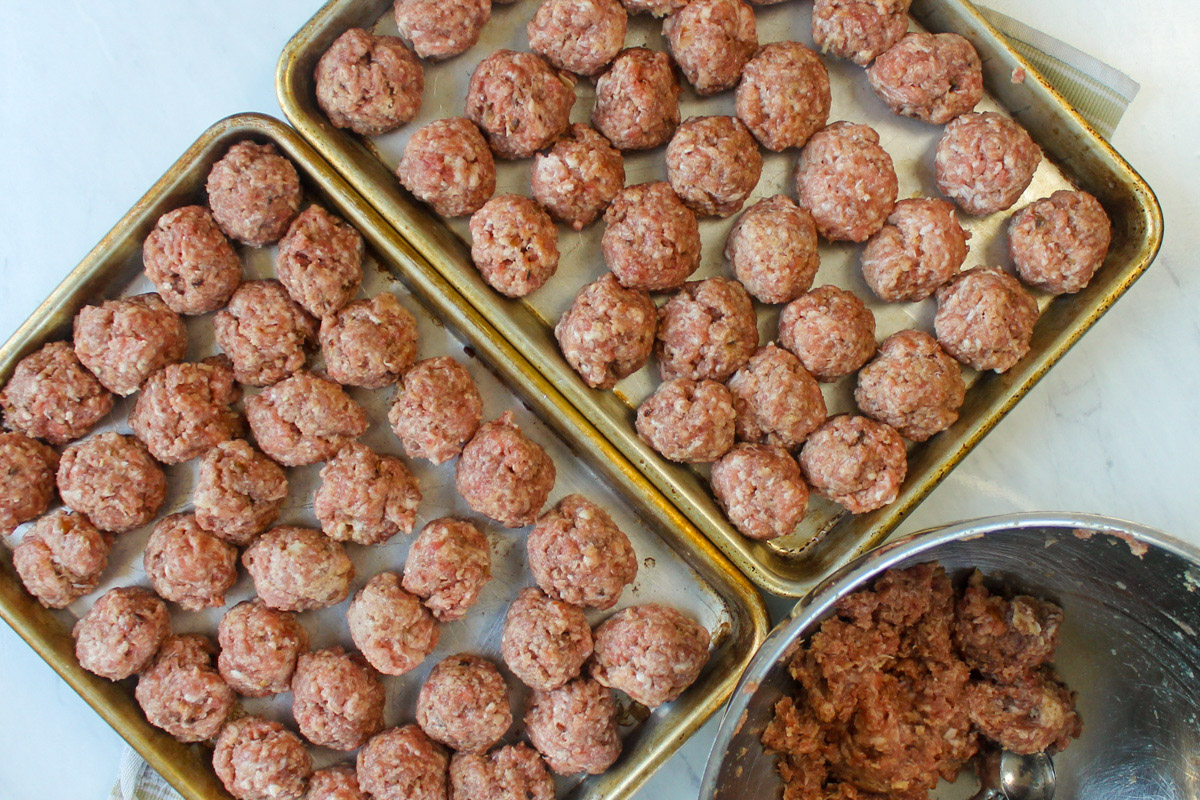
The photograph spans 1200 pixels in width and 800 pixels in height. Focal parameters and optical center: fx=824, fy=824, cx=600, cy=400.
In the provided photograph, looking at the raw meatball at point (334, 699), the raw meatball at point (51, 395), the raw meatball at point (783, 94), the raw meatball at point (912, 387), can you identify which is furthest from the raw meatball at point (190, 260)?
the raw meatball at point (912, 387)

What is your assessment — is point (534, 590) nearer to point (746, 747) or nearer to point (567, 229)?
point (746, 747)

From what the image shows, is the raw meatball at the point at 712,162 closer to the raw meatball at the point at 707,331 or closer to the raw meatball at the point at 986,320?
the raw meatball at the point at 707,331

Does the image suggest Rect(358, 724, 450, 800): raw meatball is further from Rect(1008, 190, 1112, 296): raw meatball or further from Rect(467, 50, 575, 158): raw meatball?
Rect(1008, 190, 1112, 296): raw meatball

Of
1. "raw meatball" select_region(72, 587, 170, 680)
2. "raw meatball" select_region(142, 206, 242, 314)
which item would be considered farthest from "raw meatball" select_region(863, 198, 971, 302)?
"raw meatball" select_region(72, 587, 170, 680)

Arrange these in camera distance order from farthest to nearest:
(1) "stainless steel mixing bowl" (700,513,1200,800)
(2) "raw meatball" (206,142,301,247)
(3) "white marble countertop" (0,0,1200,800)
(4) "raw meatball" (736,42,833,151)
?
1. (3) "white marble countertop" (0,0,1200,800)
2. (4) "raw meatball" (736,42,833,151)
3. (2) "raw meatball" (206,142,301,247)
4. (1) "stainless steel mixing bowl" (700,513,1200,800)

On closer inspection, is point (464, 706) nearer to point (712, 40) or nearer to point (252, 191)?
point (252, 191)

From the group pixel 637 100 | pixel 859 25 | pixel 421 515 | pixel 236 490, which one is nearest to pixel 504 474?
pixel 421 515

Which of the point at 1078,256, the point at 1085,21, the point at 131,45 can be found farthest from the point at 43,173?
the point at 1085,21
